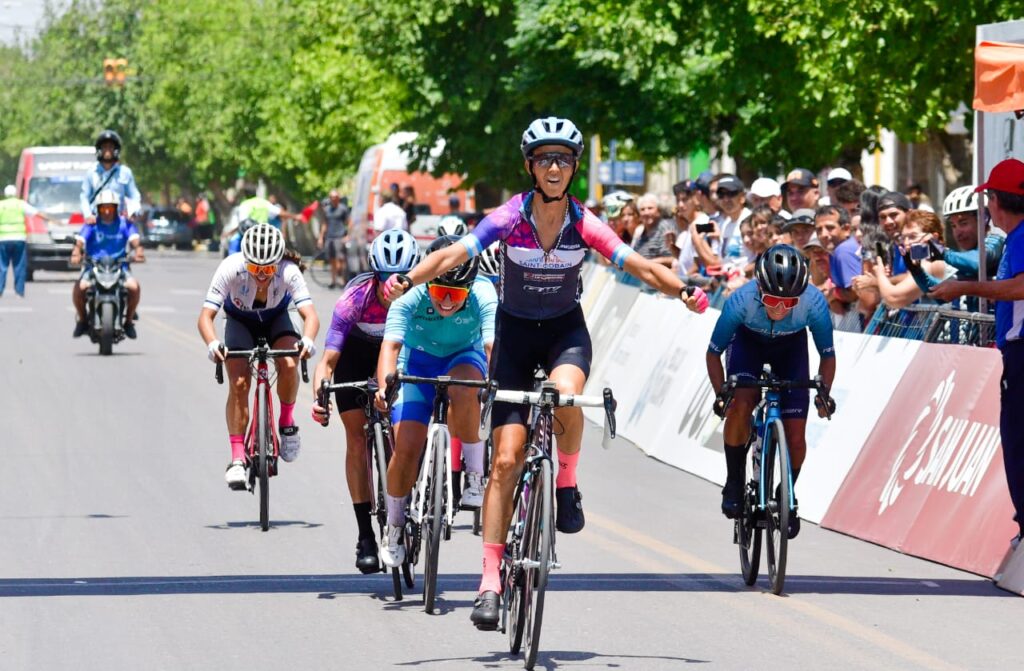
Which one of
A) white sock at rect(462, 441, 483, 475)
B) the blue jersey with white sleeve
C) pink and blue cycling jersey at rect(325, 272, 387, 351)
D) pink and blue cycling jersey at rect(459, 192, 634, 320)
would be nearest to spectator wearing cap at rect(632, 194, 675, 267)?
white sock at rect(462, 441, 483, 475)

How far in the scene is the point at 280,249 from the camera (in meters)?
11.9

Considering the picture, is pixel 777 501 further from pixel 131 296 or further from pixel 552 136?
pixel 131 296

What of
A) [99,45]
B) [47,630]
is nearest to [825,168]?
[47,630]

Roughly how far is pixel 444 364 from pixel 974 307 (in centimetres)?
411

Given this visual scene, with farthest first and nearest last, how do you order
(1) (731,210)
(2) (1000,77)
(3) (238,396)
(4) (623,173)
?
(4) (623,173) < (1) (731,210) < (3) (238,396) < (2) (1000,77)

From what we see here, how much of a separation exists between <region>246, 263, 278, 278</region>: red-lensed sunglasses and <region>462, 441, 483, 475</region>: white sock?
195 centimetres

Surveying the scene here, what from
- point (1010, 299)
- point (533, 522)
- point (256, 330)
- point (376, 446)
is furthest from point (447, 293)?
point (256, 330)

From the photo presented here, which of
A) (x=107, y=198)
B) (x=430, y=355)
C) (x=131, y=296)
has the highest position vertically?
(x=107, y=198)

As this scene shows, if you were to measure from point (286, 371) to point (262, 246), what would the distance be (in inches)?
34.0

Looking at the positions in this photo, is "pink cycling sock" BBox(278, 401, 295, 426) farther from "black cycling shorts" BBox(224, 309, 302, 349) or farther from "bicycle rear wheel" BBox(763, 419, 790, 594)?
"bicycle rear wheel" BBox(763, 419, 790, 594)

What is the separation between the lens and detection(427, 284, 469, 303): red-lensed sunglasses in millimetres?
9492

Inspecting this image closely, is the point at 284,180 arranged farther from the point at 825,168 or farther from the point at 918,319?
the point at 918,319

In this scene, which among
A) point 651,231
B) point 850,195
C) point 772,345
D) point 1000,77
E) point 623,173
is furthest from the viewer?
point 623,173

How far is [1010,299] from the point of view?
979 cm
